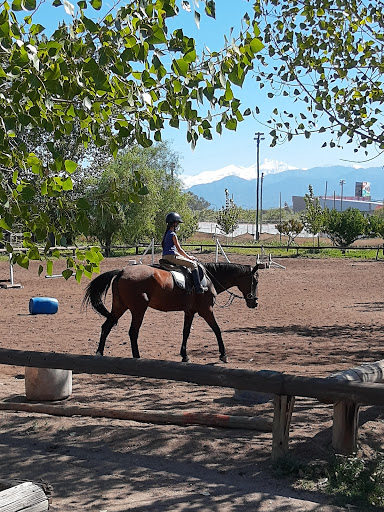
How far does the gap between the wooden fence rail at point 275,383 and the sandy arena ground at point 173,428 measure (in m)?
0.38

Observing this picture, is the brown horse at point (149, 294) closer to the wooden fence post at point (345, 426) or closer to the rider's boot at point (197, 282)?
the rider's boot at point (197, 282)

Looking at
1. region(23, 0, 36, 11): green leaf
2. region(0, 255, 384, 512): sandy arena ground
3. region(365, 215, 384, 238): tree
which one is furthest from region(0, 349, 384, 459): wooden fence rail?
region(365, 215, 384, 238): tree

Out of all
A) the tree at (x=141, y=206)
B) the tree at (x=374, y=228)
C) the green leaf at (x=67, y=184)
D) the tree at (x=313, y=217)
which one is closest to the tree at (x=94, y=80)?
the green leaf at (x=67, y=184)

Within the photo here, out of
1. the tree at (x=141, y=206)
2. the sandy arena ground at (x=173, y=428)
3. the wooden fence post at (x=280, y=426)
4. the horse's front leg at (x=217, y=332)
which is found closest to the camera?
the sandy arena ground at (x=173, y=428)

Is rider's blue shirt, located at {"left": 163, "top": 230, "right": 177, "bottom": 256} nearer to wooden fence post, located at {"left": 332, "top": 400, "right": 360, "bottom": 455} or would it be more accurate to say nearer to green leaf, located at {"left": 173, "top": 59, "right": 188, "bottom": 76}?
wooden fence post, located at {"left": 332, "top": 400, "right": 360, "bottom": 455}

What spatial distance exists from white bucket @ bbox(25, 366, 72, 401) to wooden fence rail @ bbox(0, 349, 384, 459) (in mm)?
1422

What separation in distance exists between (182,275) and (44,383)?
3517mm

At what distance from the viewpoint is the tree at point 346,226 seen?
4706cm

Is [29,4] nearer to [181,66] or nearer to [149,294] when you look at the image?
[181,66]

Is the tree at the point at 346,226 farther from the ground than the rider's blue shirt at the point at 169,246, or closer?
farther from the ground

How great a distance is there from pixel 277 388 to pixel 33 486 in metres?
1.99

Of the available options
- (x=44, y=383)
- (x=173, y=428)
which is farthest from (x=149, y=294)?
(x=173, y=428)

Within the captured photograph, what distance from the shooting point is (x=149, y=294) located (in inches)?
387

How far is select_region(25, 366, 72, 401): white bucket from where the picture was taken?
23.3 ft
